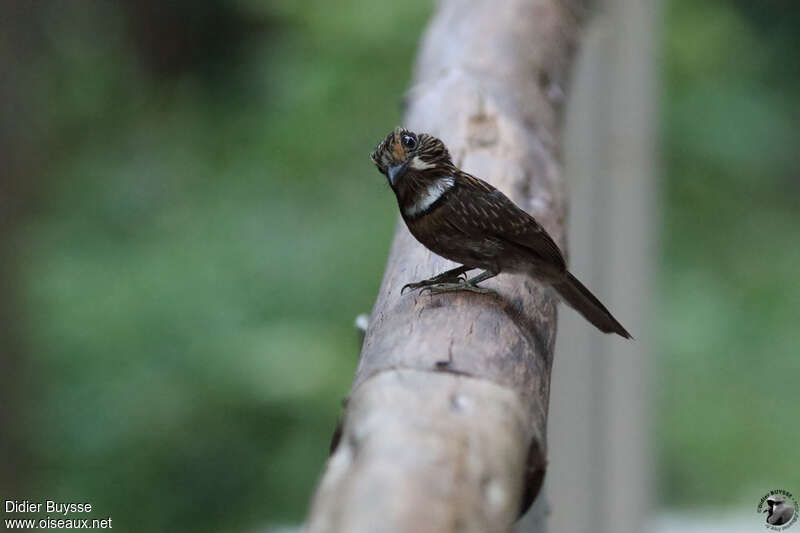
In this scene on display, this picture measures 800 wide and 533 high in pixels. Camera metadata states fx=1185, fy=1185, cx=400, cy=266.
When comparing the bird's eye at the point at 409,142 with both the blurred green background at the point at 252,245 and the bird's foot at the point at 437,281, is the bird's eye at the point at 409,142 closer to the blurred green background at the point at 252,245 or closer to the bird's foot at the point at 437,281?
the bird's foot at the point at 437,281

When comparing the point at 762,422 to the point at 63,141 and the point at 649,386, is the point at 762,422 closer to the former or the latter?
the point at 649,386

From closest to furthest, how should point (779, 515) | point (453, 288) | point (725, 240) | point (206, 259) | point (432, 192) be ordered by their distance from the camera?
point (453, 288)
point (432, 192)
point (779, 515)
point (206, 259)
point (725, 240)

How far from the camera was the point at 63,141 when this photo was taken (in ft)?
15.3

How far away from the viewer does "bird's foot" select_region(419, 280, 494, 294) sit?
5.38 ft

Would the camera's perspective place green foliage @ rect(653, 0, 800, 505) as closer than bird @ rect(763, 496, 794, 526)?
No

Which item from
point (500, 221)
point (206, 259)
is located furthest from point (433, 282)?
point (206, 259)

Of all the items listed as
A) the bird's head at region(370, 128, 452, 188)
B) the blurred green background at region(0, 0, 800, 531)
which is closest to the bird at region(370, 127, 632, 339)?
the bird's head at region(370, 128, 452, 188)

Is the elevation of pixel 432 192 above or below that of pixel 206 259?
below

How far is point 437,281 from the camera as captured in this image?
171cm

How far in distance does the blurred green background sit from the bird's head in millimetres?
2440

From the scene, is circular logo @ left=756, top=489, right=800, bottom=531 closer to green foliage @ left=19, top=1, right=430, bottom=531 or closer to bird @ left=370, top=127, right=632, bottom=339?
bird @ left=370, top=127, right=632, bottom=339

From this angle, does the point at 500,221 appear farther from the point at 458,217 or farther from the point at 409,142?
the point at 409,142

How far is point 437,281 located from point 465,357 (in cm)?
37

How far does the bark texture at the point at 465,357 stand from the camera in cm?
107
